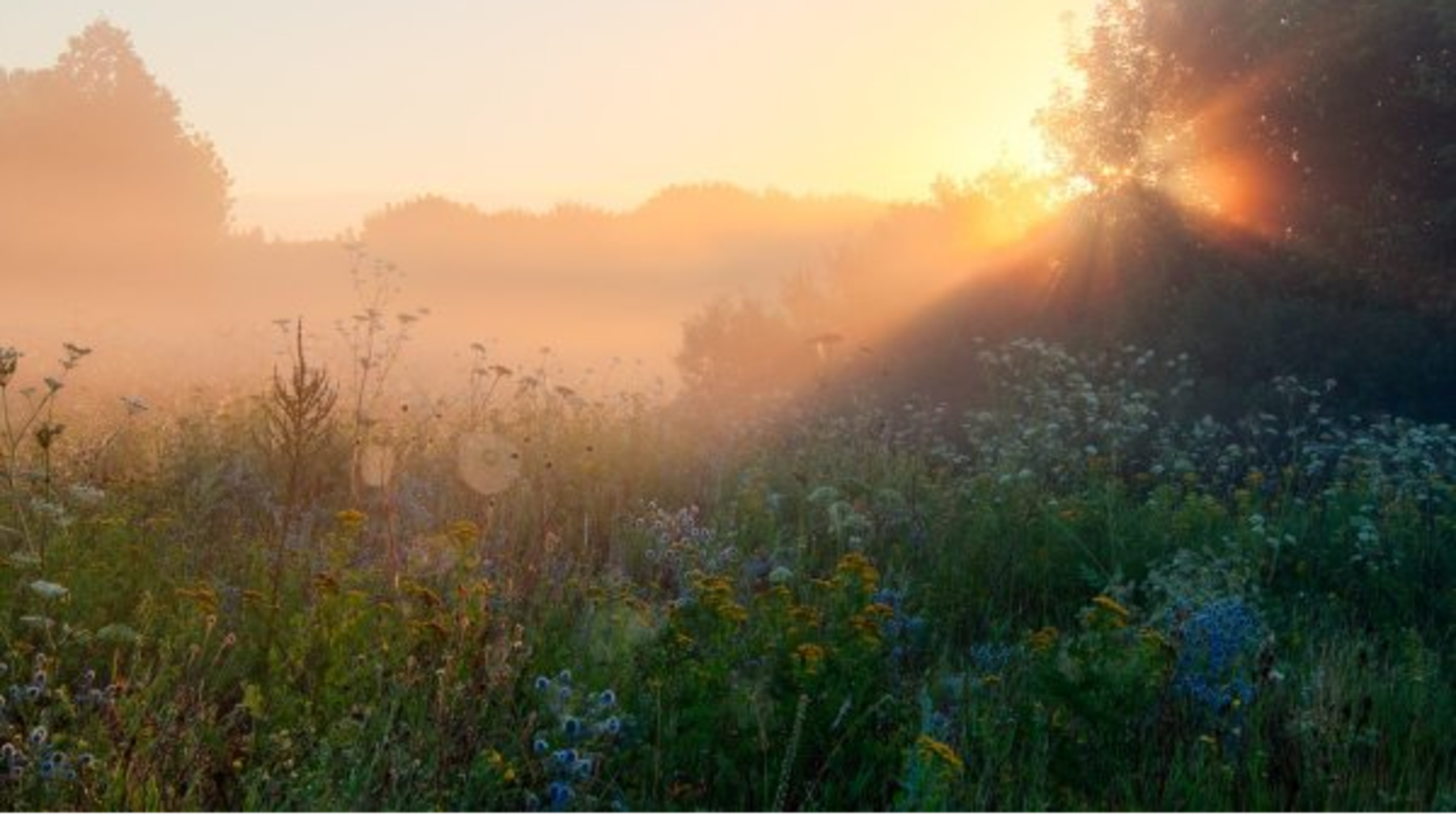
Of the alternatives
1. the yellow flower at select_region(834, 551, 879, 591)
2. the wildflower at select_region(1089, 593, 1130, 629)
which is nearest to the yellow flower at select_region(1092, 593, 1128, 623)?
the wildflower at select_region(1089, 593, 1130, 629)

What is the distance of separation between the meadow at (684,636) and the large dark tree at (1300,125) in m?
6.08

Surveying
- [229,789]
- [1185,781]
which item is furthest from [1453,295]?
[229,789]

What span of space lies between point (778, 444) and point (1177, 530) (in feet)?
13.2

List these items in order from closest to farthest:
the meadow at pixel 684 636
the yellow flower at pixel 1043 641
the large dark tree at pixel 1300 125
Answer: the meadow at pixel 684 636 < the yellow flower at pixel 1043 641 < the large dark tree at pixel 1300 125

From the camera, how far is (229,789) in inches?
140

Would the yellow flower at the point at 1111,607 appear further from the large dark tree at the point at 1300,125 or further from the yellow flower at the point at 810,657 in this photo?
the large dark tree at the point at 1300,125

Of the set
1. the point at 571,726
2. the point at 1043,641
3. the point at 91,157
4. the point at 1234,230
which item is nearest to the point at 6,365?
the point at 571,726

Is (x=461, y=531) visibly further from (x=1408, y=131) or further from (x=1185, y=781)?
(x=1408, y=131)

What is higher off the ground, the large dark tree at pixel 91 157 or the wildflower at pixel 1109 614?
the large dark tree at pixel 91 157

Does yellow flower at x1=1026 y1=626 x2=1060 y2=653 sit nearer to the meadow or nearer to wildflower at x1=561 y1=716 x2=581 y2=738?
the meadow

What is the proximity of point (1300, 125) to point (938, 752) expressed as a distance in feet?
46.4

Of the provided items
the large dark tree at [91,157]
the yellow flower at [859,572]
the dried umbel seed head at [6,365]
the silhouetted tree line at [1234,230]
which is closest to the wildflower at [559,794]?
the yellow flower at [859,572]

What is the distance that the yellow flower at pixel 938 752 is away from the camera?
3.24 m

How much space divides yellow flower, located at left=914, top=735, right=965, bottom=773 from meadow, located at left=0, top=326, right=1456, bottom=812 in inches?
0.9
